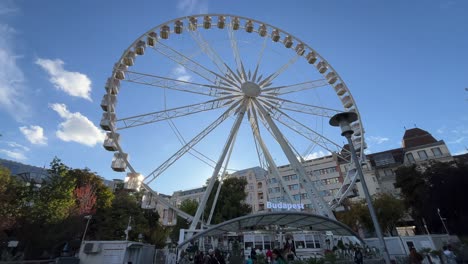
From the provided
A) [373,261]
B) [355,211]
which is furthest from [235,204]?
[373,261]

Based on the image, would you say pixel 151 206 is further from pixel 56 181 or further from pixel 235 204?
pixel 235 204

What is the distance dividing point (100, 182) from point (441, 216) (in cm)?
4234

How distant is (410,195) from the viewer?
100 feet

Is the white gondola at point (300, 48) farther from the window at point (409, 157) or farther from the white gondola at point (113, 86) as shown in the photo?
the window at point (409, 157)

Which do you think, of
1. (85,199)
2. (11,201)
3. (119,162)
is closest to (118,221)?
(85,199)

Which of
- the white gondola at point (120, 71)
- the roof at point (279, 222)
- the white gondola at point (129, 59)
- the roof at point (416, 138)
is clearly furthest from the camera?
the roof at point (416, 138)

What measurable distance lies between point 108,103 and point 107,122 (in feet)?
5.19

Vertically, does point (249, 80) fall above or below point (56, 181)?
above

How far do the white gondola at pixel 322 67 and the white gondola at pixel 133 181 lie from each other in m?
17.7

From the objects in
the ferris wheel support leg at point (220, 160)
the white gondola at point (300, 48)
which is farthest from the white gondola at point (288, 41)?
the ferris wheel support leg at point (220, 160)

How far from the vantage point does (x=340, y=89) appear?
74.9 ft

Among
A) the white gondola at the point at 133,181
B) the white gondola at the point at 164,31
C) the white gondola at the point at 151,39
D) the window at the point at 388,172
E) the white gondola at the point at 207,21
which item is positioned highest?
the white gondola at the point at 207,21

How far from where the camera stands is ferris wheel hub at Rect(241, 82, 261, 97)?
2011cm

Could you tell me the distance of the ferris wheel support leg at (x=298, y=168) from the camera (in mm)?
17784
